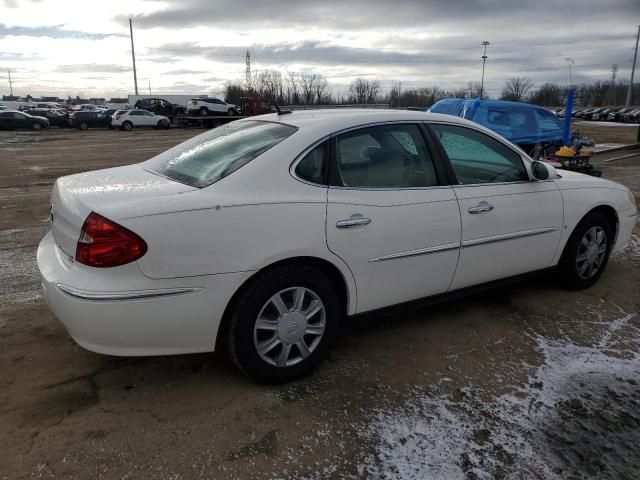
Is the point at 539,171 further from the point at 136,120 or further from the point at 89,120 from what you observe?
the point at 89,120

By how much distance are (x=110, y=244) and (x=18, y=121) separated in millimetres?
37092

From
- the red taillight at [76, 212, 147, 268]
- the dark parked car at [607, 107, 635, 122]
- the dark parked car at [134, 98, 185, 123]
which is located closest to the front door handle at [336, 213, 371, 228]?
the red taillight at [76, 212, 147, 268]

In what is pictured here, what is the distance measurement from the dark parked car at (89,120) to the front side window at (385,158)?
119ft

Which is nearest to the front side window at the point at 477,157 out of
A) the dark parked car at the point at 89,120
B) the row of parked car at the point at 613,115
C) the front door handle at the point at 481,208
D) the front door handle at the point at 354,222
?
the front door handle at the point at 481,208

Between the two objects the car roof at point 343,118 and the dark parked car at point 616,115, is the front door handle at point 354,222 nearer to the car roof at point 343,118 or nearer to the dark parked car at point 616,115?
the car roof at point 343,118

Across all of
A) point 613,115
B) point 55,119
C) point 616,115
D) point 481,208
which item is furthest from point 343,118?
point 613,115

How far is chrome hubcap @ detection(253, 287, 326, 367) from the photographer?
9.56 ft

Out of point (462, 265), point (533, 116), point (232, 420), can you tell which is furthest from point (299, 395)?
point (533, 116)

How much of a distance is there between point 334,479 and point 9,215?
723 cm

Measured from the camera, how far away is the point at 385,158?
3.42 m

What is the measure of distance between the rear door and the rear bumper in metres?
1.71

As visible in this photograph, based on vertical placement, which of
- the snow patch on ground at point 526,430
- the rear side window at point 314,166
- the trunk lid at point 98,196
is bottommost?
the snow patch on ground at point 526,430

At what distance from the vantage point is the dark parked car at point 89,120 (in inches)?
1388

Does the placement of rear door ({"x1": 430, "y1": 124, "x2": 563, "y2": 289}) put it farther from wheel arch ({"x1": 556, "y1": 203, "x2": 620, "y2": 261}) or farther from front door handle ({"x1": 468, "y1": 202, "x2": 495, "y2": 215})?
wheel arch ({"x1": 556, "y1": 203, "x2": 620, "y2": 261})
